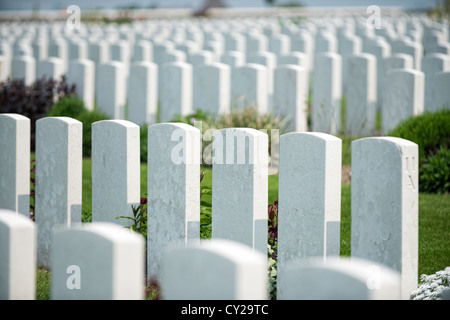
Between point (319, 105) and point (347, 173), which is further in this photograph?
point (319, 105)

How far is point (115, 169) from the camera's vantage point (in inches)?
153

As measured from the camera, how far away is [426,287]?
3.36 m

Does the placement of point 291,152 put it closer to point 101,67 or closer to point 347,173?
point 347,173

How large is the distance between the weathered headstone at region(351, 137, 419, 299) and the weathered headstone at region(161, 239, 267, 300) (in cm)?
111

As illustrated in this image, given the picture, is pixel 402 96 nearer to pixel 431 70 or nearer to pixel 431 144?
pixel 431 70

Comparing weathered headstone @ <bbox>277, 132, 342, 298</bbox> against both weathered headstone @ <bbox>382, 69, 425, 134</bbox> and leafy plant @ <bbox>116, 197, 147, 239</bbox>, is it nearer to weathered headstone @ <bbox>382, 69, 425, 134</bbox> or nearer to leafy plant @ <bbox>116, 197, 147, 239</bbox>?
leafy plant @ <bbox>116, 197, 147, 239</bbox>

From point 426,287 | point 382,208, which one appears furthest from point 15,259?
point 426,287

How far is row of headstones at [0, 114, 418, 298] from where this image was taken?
3.16 metres

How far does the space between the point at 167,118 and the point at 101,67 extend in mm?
960

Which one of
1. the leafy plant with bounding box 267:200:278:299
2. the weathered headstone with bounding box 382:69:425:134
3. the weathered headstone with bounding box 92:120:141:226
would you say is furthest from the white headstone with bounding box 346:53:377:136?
the weathered headstone with bounding box 92:120:141:226

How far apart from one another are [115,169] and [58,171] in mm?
343

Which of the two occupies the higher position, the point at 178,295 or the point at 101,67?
the point at 101,67
